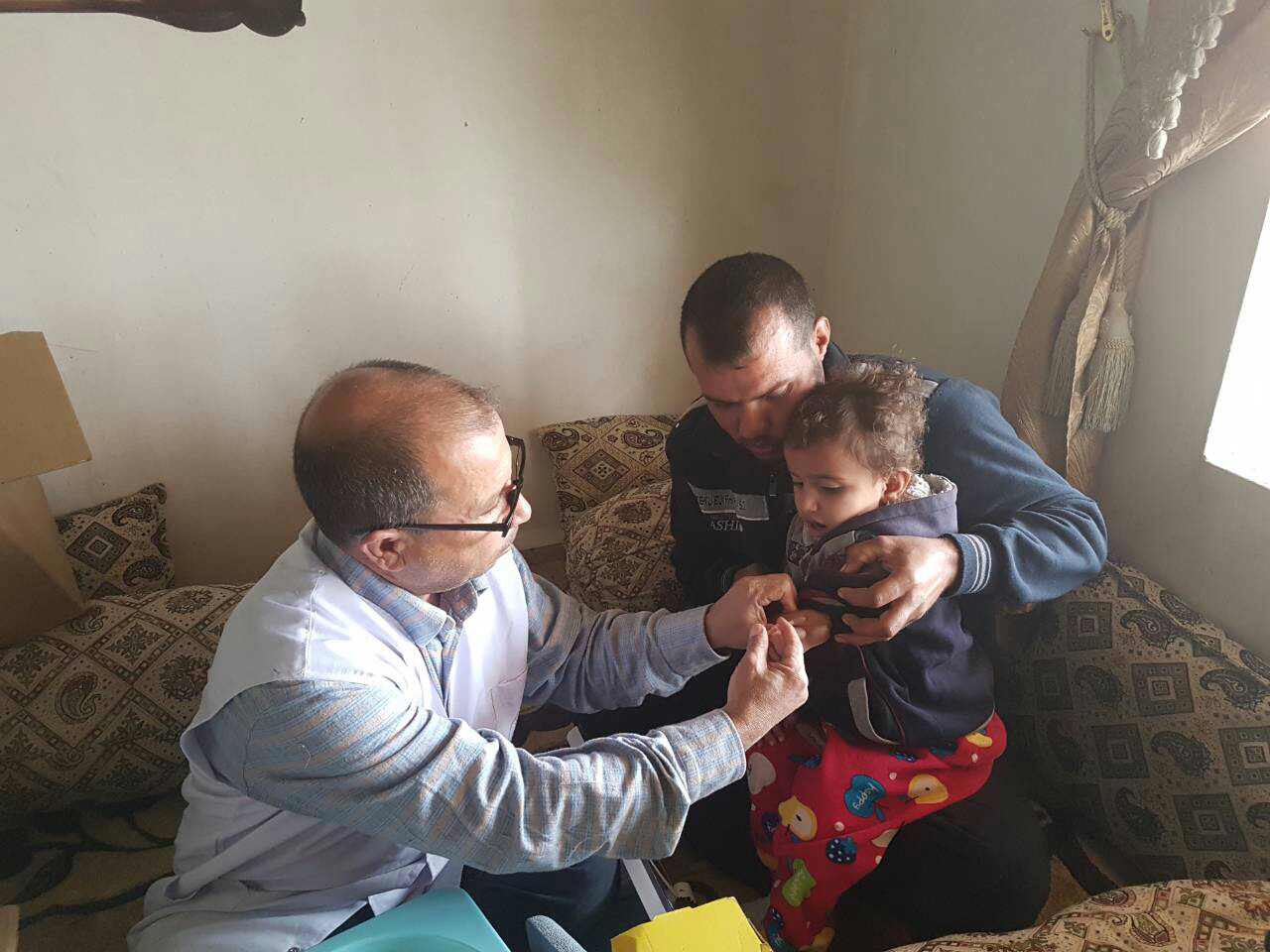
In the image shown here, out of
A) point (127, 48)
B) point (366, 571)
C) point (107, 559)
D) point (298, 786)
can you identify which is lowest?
point (107, 559)

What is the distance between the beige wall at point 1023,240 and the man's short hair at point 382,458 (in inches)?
54.6

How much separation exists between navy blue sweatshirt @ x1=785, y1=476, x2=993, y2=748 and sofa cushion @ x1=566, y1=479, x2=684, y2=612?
62 cm

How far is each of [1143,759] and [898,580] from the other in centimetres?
68

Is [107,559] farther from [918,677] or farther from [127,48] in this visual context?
[918,677]

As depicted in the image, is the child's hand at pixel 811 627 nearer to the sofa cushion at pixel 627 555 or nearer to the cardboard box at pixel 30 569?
the sofa cushion at pixel 627 555

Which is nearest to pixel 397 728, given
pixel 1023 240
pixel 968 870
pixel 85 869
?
pixel 968 870

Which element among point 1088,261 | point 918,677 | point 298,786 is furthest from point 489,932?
point 1088,261

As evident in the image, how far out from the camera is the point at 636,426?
2621 millimetres

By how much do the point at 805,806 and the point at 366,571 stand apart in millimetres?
827

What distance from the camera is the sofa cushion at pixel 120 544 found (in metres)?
2.09

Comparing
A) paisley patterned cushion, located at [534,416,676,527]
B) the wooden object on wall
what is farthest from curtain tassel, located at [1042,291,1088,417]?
the wooden object on wall

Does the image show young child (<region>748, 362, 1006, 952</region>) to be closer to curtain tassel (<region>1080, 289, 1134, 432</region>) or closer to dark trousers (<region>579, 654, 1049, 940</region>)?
dark trousers (<region>579, 654, 1049, 940</region>)

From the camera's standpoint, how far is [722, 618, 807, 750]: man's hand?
1107 millimetres

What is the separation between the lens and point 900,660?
→ 1346 mm
